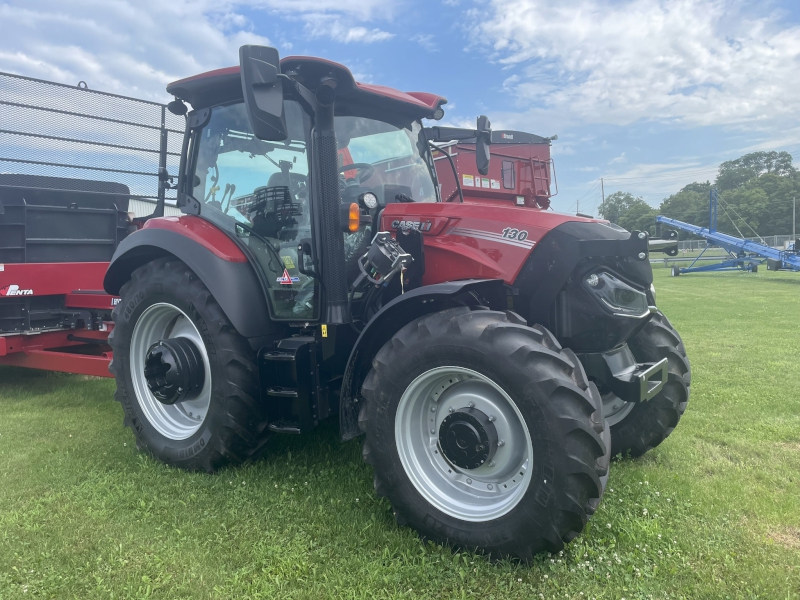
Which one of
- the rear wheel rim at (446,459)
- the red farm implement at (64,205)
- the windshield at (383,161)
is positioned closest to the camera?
the rear wheel rim at (446,459)

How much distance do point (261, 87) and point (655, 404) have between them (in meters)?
2.99

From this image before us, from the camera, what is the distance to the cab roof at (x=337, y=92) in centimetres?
327

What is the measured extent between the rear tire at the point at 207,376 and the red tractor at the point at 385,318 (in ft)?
0.05

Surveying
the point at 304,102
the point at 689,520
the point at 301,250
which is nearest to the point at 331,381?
the point at 301,250

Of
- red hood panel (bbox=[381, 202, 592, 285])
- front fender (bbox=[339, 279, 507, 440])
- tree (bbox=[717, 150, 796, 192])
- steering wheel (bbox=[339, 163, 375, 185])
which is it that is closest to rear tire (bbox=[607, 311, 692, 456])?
red hood panel (bbox=[381, 202, 592, 285])

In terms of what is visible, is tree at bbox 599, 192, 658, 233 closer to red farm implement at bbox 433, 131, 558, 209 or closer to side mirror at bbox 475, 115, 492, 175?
red farm implement at bbox 433, 131, 558, 209

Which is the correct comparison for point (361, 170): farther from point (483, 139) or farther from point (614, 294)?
point (614, 294)

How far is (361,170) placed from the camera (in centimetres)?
362

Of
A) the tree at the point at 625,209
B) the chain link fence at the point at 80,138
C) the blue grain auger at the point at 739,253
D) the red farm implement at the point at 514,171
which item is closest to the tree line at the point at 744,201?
the tree at the point at 625,209

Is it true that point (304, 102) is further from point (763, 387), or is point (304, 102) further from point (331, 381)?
point (763, 387)

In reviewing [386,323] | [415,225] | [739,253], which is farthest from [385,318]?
[739,253]

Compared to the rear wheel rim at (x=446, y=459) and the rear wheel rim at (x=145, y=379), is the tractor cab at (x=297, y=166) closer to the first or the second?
the rear wheel rim at (x=145, y=379)

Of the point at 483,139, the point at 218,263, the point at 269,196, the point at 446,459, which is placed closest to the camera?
the point at 446,459

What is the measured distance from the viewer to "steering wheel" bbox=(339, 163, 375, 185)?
3573 mm
